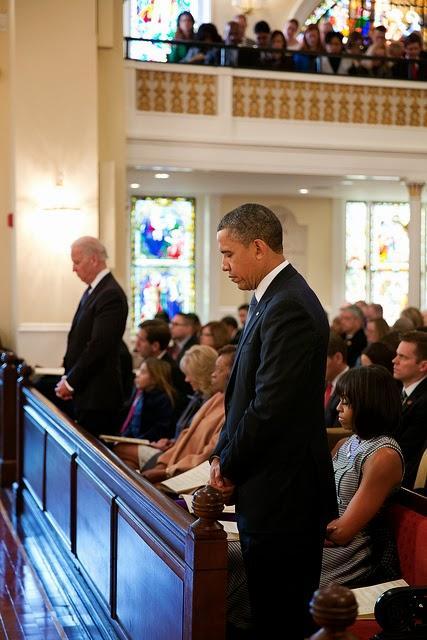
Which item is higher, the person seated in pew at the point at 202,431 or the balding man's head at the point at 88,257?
the balding man's head at the point at 88,257

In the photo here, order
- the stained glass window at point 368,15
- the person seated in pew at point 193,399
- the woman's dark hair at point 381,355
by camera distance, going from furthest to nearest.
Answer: the stained glass window at point 368,15, the woman's dark hair at point 381,355, the person seated in pew at point 193,399

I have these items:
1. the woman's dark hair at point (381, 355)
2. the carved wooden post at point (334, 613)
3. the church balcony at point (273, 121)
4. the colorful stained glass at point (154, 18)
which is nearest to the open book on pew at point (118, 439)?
the woman's dark hair at point (381, 355)

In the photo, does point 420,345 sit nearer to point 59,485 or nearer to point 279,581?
point 59,485

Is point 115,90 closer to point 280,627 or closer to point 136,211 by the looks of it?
point 136,211

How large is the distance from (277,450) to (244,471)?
12 cm

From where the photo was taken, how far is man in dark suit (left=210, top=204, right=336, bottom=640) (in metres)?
2.72

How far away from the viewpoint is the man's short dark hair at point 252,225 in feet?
9.24

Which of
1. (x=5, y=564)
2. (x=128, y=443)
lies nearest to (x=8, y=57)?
(x=128, y=443)

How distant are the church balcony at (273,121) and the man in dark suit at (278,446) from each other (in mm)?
8853

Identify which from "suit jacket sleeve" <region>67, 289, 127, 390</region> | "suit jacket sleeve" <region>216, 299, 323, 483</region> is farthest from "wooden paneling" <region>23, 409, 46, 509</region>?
"suit jacket sleeve" <region>216, 299, 323, 483</region>

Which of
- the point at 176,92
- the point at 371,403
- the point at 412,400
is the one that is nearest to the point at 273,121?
the point at 176,92

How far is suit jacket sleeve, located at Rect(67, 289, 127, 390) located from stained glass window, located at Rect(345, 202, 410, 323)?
11.4 m

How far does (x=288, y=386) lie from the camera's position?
107 inches

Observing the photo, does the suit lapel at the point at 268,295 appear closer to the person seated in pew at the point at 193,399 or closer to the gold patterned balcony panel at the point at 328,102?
the person seated in pew at the point at 193,399
